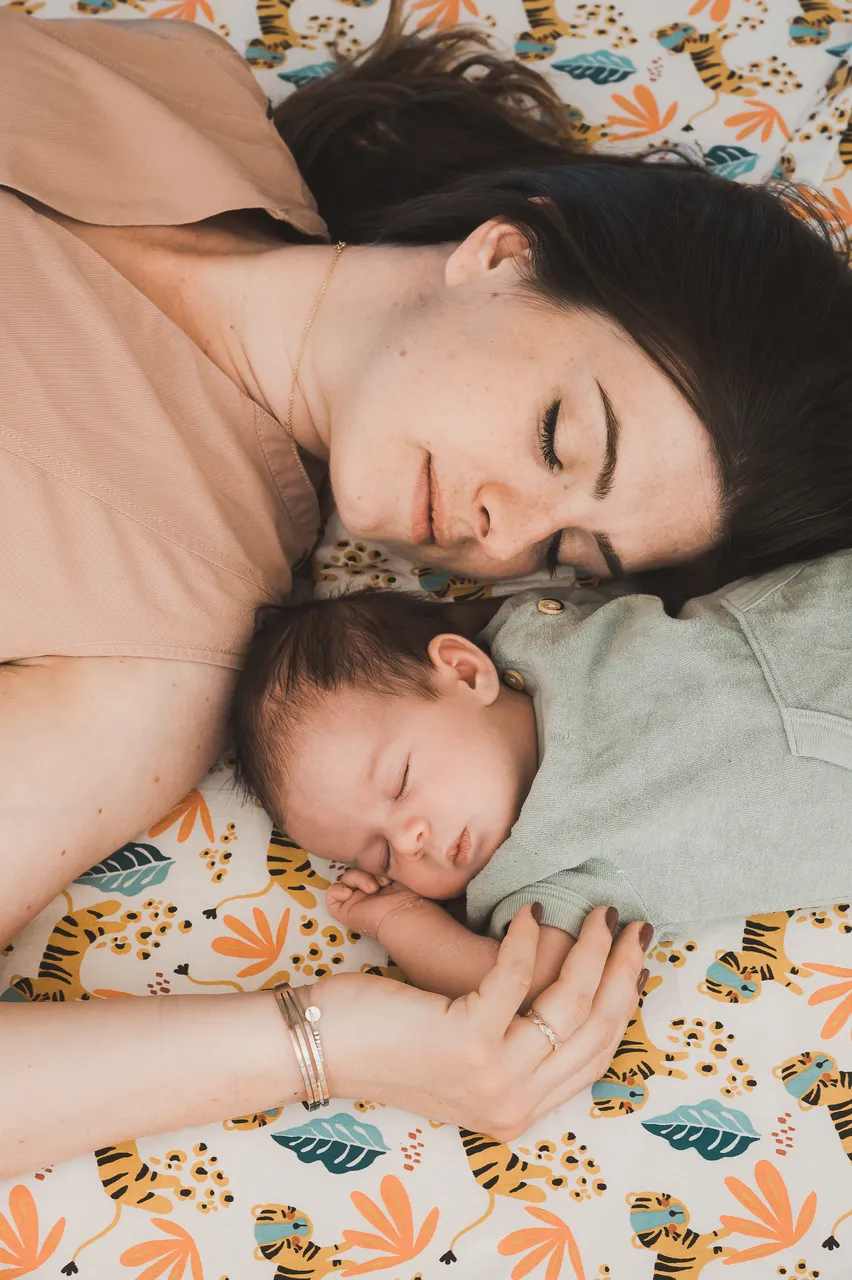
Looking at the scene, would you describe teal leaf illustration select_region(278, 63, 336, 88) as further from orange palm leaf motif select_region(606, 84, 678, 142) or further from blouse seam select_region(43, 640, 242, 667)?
blouse seam select_region(43, 640, 242, 667)

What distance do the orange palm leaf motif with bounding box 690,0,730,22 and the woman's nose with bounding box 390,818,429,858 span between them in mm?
2161

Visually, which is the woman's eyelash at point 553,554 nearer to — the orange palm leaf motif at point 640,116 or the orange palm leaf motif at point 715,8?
the orange palm leaf motif at point 640,116

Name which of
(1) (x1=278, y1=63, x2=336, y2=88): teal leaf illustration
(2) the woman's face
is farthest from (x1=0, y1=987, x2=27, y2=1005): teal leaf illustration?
(1) (x1=278, y1=63, x2=336, y2=88): teal leaf illustration

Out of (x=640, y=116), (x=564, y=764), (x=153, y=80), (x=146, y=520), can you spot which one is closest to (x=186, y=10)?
(x=153, y=80)

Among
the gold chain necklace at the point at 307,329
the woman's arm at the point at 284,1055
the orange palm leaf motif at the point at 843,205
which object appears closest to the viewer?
the woman's arm at the point at 284,1055

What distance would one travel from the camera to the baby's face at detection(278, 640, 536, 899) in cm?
159

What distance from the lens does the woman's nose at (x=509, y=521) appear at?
1.62 metres

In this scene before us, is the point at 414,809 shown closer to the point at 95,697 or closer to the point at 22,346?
the point at 95,697

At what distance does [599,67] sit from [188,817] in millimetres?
1988

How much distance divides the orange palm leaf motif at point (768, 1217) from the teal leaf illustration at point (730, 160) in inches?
78.4

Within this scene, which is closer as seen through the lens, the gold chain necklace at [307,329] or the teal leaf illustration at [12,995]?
the teal leaf illustration at [12,995]

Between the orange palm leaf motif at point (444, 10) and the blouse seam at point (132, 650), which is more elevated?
the orange palm leaf motif at point (444, 10)

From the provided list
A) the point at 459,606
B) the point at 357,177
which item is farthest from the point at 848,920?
the point at 357,177

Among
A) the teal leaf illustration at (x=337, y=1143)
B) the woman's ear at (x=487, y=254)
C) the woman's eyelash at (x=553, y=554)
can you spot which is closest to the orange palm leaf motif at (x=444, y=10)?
the woman's ear at (x=487, y=254)
